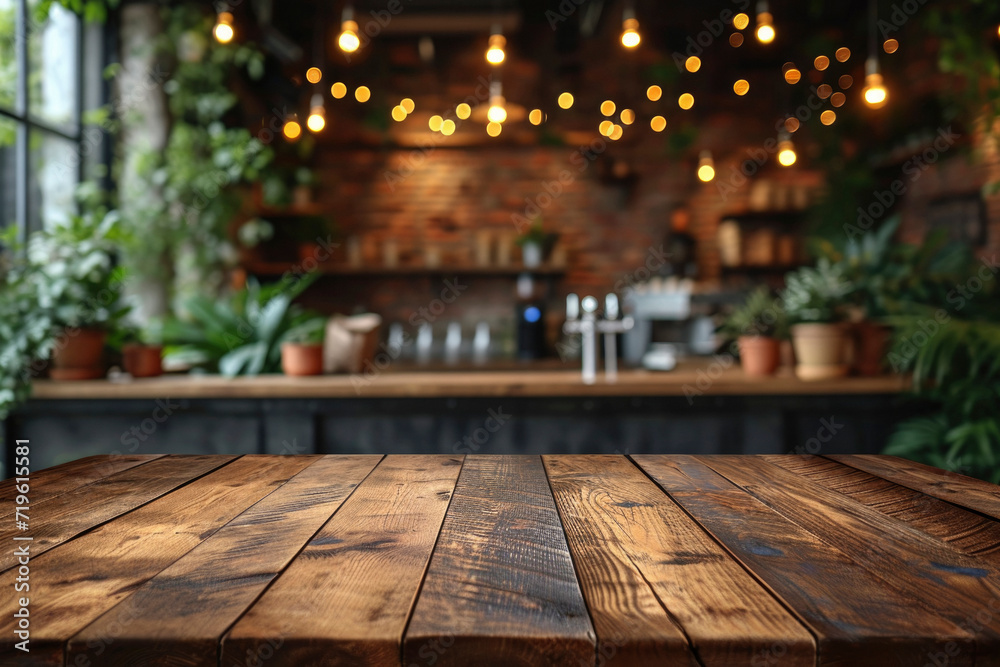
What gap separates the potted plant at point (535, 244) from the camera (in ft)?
16.4

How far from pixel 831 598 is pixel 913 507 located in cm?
39

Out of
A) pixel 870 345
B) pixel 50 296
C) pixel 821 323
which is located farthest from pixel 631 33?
pixel 50 296

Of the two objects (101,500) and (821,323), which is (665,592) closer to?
(101,500)

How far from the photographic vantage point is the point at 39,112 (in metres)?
3.48

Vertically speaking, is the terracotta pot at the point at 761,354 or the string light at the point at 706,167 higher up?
the string light at the point at 706,167

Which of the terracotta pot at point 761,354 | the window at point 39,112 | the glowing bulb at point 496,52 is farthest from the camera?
the window at point 39,112

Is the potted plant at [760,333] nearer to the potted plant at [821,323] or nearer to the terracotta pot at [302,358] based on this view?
the potted plant at [821,323]

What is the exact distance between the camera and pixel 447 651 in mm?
499

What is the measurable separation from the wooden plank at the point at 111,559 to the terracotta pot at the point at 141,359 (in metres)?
1.73

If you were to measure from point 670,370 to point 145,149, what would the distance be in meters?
2.99

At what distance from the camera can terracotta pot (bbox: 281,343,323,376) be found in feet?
8.44

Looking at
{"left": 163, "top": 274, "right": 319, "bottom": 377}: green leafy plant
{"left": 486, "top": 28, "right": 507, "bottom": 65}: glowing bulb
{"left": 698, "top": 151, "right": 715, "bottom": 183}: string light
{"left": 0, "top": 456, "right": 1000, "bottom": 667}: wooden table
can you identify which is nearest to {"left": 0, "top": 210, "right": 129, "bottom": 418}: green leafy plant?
{"left": 163, "top": 274, "right": 319, "bottom": 377}: green leafy plant

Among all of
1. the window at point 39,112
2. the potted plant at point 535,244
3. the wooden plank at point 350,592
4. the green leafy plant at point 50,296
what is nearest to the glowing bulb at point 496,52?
the green leafy plant at point 50,296

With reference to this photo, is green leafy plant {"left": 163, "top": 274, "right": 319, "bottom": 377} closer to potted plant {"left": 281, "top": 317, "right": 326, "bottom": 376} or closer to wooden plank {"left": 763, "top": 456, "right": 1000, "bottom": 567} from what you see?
potted plant {"left": 281, "top": 317, "right": 326, "bottom": 376}
